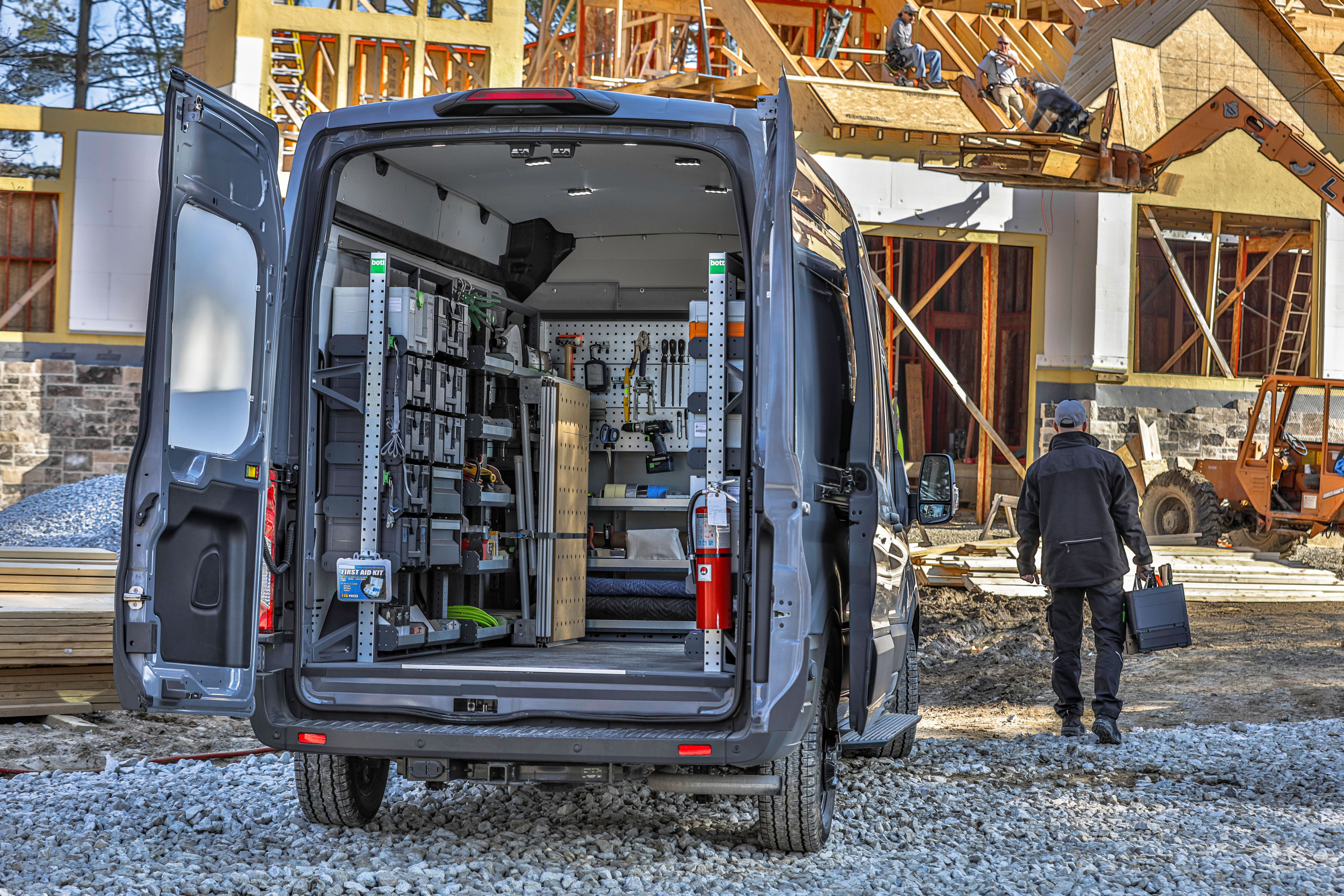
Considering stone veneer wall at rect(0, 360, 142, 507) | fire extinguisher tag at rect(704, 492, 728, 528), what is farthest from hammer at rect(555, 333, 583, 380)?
stone veneer wall at rect(0, 360, 142, 507)

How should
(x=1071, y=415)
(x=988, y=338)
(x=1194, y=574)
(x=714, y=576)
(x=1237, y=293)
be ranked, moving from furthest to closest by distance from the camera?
(x=1237, y=293)
(x=988, y=338)
(x=1194, y=574)
(x=1071, y=415)
(x=714, y=576)

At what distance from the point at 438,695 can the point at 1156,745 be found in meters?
4.35

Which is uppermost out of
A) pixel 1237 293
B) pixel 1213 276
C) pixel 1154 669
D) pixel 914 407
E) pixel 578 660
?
pixel 1213 276

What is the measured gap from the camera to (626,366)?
7.64 m

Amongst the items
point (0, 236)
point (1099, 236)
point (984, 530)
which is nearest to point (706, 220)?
point (984, 530)

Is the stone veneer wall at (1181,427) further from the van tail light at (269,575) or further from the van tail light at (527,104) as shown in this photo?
the van tail light at (269,575)

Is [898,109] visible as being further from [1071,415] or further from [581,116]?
[581,116]

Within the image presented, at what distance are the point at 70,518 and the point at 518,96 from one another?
1132 cm

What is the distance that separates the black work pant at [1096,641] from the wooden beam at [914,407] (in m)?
15.5

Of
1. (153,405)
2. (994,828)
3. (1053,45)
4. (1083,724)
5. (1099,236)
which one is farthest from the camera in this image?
(1053,45)

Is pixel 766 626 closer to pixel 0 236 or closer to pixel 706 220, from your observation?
pixel 706 220

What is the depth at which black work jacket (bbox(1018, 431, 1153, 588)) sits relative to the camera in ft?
23.3

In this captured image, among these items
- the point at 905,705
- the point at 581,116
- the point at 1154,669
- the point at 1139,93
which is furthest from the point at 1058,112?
the point at 581,116

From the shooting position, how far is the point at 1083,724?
7.58m
